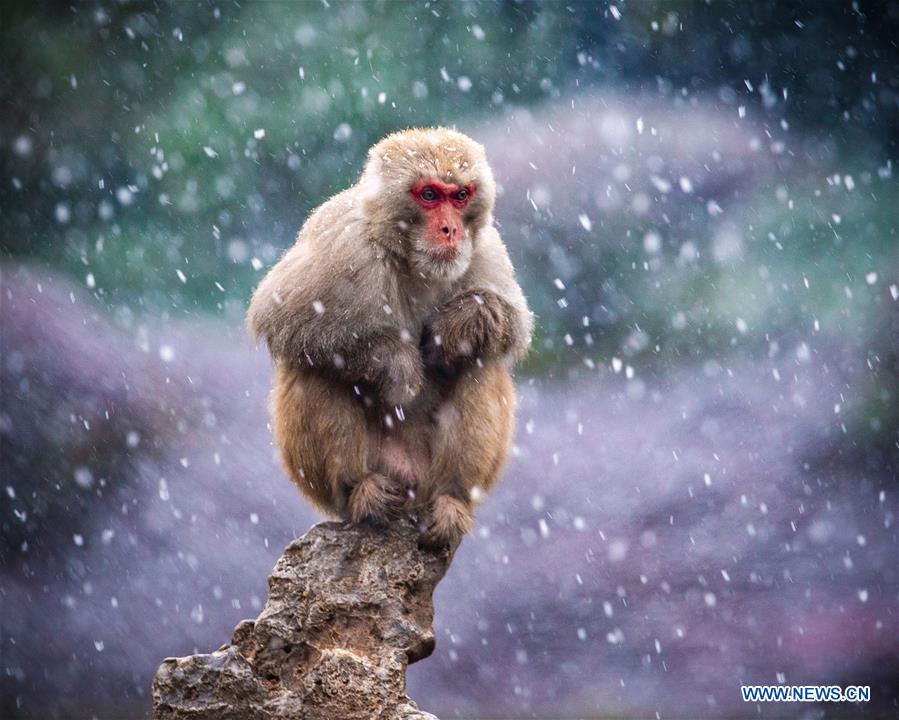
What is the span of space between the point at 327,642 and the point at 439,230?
1533 millimetres

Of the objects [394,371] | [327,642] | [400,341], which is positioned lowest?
[327,642]

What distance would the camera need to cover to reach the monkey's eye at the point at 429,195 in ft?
13.6

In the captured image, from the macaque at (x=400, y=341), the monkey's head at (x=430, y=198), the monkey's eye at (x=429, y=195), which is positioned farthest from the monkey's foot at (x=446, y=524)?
the monkey's eye at (x=429, y=195)

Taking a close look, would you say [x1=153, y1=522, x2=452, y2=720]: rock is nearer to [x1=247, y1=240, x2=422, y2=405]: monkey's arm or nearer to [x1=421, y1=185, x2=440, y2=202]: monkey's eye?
[x1=247, y1=240, x2=422, y2=405]: monkey's arm

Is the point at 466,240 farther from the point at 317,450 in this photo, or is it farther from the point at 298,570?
the point at 298,570

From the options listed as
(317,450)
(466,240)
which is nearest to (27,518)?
(317,450)

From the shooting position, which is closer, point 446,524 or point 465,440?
point 446,524

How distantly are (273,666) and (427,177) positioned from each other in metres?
1.83

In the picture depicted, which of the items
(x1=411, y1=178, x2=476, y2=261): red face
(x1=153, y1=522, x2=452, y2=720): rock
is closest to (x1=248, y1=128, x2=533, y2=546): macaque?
(x1=411, y1=178, x2=476, y2=261): red face

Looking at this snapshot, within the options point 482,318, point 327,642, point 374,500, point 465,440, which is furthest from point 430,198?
point 327,642

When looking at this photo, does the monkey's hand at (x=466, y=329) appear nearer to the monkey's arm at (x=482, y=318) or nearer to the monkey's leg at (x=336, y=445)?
the monkey's arm at (x=482, y=318)

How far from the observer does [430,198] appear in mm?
4168

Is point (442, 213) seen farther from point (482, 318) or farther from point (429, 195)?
point (482, 318)

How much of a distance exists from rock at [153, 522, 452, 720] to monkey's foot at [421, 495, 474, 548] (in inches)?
1.9
